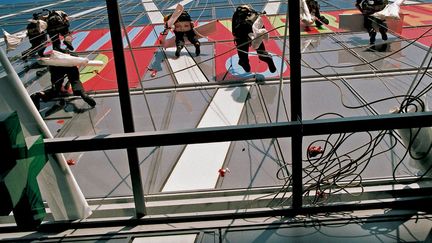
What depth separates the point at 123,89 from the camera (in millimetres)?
1601

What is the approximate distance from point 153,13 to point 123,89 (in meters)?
7.39

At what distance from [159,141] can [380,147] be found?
5.37 ft

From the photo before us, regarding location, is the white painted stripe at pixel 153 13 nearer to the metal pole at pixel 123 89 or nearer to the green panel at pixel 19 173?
the metal pole at pixel 123 89

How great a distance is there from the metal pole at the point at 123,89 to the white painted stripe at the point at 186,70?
1.97 m

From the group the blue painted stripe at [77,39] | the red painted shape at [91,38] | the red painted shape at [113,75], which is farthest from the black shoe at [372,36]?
the blue painted stripe at [77,39]

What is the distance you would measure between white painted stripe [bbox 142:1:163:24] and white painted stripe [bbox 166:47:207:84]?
2649 mm

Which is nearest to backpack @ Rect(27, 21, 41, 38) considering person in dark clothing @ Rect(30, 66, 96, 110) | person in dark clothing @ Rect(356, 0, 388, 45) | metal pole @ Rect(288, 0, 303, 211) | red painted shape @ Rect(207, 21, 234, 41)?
person in dark clothing @ Rect(30, 66, 96, 110)

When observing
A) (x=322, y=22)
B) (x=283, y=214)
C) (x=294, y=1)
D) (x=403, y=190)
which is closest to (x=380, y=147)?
(x=403, y=190)

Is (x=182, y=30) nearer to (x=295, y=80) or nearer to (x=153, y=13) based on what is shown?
(x=295, y=80)

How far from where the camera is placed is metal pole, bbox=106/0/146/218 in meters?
1.51

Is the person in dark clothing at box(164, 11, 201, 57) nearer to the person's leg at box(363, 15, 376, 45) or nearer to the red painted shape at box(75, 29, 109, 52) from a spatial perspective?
the red painted shape at box(75, 29, 109, 52)

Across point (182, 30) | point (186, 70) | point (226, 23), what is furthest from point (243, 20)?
point (226, 23)

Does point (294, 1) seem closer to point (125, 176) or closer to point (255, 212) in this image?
point (255, 212)

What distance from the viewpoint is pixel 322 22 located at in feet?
19.6
